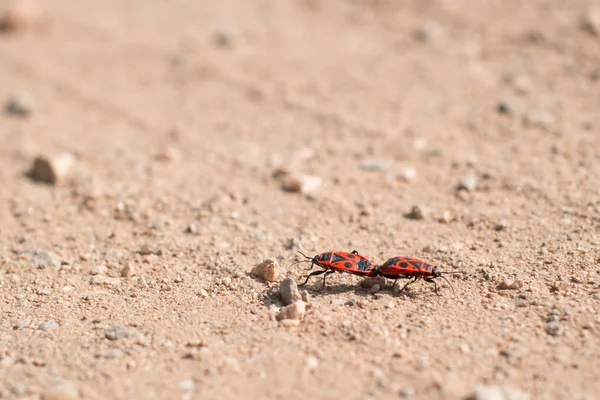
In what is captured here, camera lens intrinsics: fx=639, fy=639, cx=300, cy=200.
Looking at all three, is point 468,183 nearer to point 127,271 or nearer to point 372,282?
point 372,282

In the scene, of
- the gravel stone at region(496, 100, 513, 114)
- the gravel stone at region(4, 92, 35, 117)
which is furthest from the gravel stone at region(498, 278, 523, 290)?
the gravel stone at region(4, 92, 35, 117)

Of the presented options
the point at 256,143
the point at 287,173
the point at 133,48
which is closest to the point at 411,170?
the point at 287,173

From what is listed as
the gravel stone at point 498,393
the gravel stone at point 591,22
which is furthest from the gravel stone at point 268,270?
the gravel stone at point 591,22

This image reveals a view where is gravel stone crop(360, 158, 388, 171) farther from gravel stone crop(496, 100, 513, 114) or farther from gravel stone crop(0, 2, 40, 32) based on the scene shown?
gravel stone crop(0, 2, 40, 32)

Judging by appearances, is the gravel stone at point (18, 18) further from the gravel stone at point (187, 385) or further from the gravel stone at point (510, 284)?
the gravel stone at point (510, 284)

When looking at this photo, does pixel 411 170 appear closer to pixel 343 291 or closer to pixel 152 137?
pixel 343 291

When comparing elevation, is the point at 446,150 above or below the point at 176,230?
above
